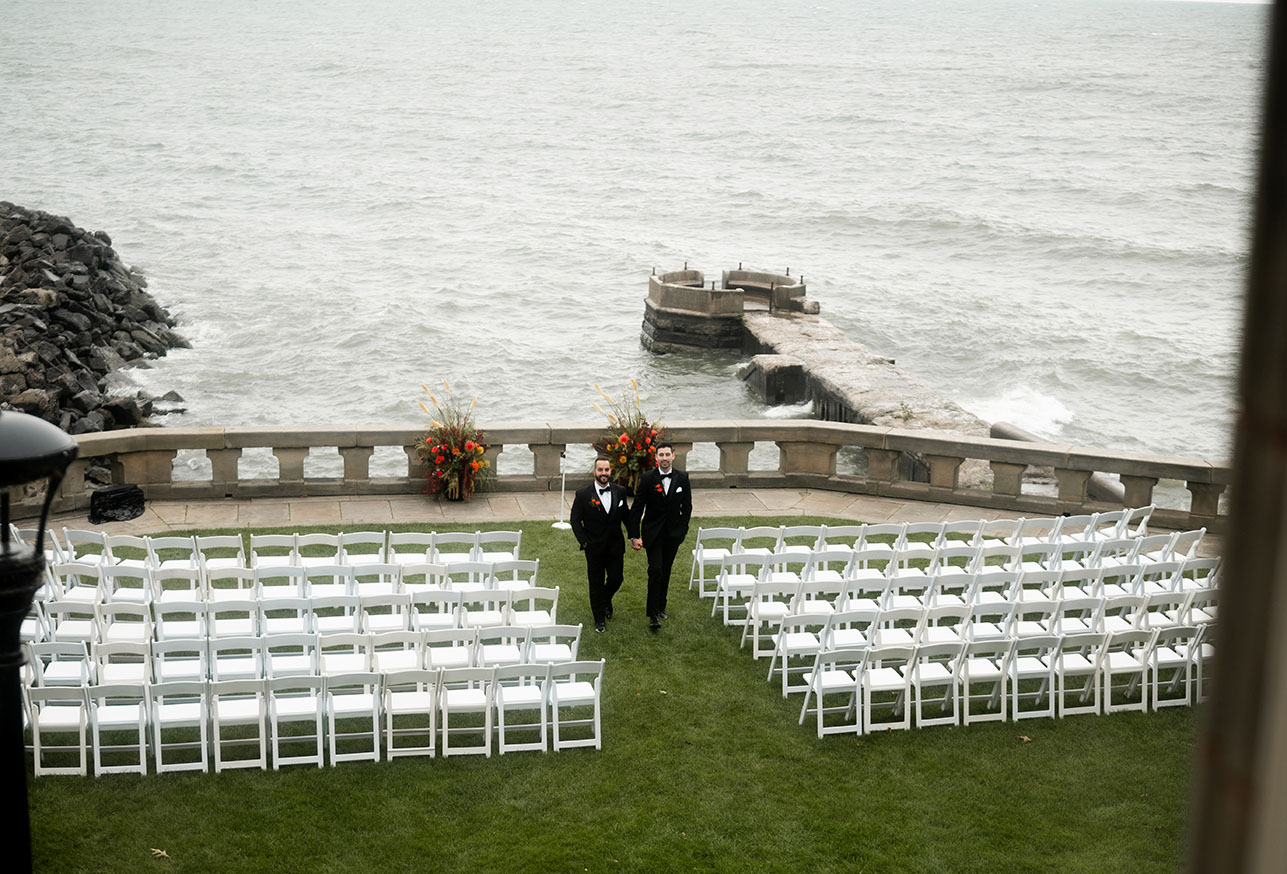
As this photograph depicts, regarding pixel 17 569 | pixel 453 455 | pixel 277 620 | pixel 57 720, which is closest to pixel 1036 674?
pixel 277 620

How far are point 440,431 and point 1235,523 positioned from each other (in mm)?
16661

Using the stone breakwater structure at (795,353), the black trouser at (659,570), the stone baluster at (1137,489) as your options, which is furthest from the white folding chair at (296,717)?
the stone breakwater structure at (795,353)

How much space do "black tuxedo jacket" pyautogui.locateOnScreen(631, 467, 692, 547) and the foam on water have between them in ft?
21.1

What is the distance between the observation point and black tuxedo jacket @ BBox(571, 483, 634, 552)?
12.9 meters

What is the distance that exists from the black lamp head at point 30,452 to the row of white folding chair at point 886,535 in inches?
354

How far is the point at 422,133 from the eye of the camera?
12700cm

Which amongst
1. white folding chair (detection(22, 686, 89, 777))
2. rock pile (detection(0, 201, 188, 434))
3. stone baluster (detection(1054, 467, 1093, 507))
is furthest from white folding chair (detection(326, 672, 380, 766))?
rock pile (detection(0, 201, 188, 434))

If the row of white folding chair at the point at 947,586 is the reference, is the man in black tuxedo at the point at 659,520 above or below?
above

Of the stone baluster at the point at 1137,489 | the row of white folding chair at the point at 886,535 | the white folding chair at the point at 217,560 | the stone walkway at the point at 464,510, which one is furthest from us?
the stone baluster at the point at 1137,489

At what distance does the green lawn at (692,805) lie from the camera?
9.13 metres

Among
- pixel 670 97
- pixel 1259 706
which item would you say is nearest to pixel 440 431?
pixel 1259 706

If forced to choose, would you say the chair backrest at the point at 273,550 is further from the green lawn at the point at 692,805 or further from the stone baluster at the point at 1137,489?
the stone baluster at the point at 1137,489

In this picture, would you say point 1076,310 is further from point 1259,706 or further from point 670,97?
point 670,97

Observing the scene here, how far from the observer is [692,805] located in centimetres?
994
